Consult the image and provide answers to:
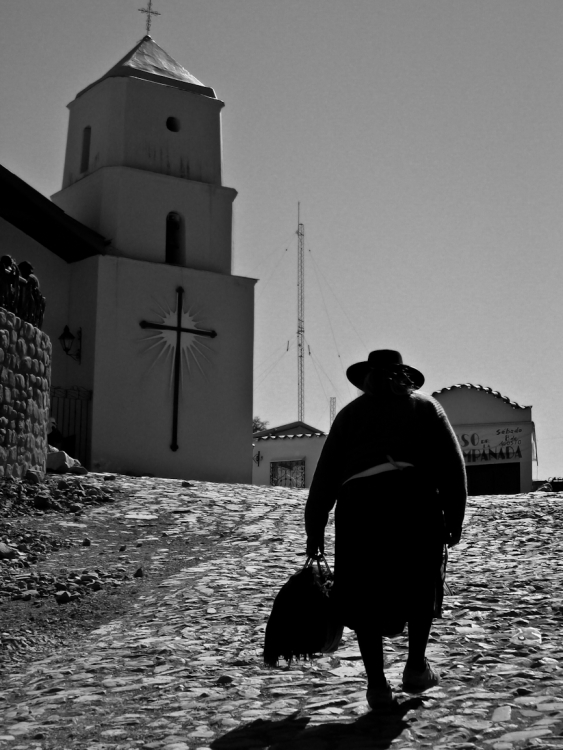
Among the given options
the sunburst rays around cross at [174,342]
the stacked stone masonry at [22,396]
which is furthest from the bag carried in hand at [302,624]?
the sunburst rays around cross at [174,342]

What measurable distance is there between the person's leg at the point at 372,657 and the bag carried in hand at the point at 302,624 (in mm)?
224

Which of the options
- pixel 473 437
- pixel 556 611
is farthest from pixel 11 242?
pixel 556 611

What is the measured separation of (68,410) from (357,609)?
15436 mm

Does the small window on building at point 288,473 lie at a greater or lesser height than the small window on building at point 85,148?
lesser

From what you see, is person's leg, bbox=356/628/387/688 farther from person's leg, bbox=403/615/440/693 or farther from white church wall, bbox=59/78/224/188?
white church wall, bbox=59/78/224/188

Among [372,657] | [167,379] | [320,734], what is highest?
[167,379]

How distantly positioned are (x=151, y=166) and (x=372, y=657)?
18281 millimetres

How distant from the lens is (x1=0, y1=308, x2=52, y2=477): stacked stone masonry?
13.4 metres

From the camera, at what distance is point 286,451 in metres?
31.3

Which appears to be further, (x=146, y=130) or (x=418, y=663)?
(x=146, y=130)

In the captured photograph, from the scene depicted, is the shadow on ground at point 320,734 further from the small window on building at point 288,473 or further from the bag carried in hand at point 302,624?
the small window on building at point 288,473

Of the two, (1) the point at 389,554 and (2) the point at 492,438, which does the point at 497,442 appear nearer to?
(2) the point at 492,438

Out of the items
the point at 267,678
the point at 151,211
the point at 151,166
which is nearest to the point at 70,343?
the point at 151,211

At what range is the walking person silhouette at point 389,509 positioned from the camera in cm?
516
